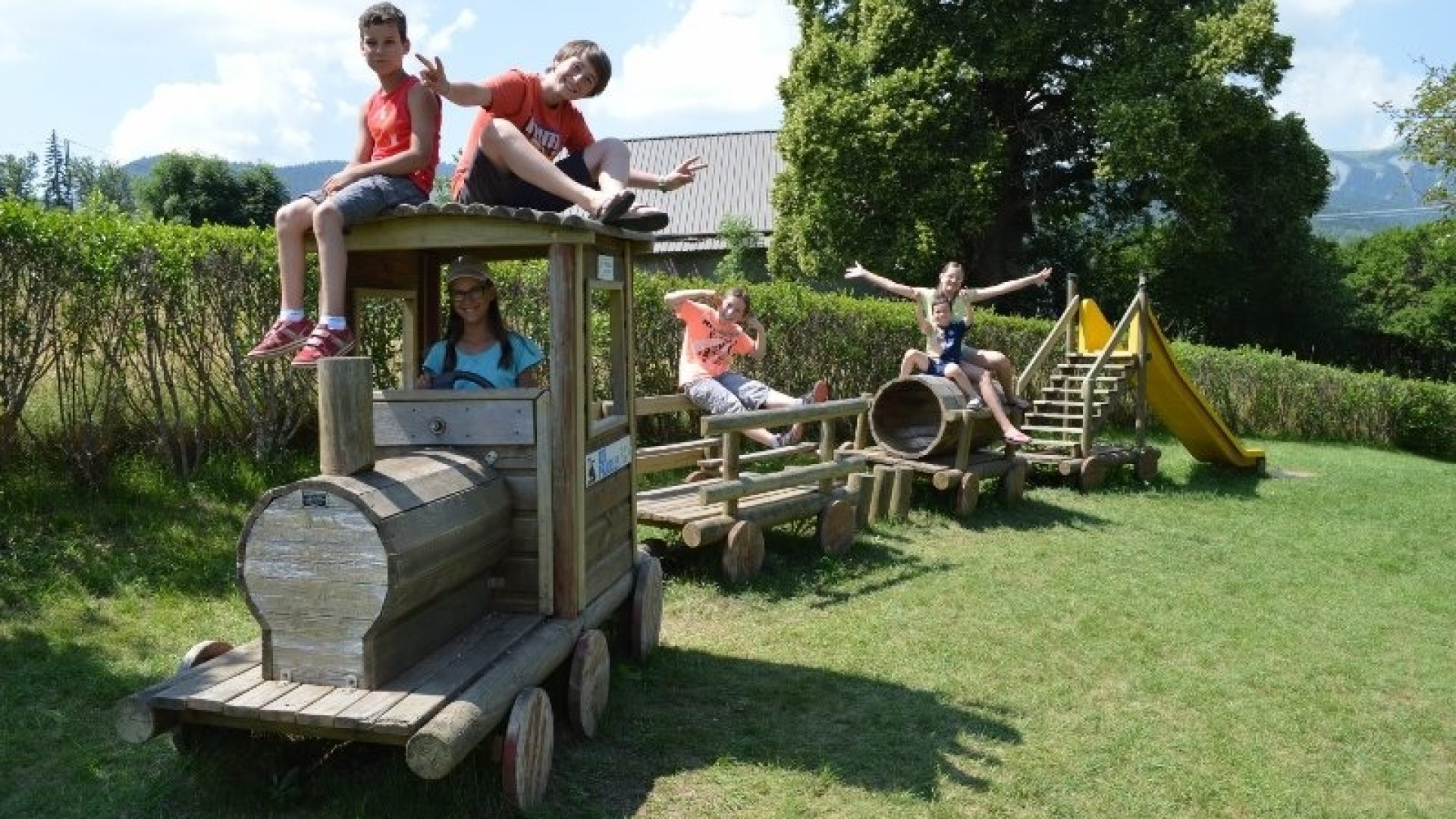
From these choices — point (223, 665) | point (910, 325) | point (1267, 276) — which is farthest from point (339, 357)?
point (1267, 276)

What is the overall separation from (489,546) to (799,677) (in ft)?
6.84

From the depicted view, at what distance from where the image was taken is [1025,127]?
2558 centimetres

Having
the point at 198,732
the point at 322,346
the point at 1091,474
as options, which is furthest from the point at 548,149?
the point at 1091,474

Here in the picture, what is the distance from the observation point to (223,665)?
3889mm

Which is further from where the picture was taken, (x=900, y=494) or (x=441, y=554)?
(x=900, y=494)

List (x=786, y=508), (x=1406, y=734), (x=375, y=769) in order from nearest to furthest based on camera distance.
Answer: (x=375, y=769), (x=1406, y=734), (x=786, y=508)

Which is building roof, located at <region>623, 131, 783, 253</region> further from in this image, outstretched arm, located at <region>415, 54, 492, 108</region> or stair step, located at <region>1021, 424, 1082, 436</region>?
outstretched arm, located at <region>415, 54, 492, 108</region>

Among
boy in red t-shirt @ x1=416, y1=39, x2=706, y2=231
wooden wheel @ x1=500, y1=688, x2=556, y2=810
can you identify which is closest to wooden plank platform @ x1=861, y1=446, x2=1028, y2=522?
boy in red t-shirt @ x1=416, y1=39, x2=706, y2=231

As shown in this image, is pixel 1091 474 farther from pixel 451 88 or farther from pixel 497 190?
pixel 451 88

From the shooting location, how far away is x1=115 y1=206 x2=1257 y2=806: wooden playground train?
3.58 m

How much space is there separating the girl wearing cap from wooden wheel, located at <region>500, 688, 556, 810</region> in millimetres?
1547

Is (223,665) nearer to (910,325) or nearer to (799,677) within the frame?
(799,677)

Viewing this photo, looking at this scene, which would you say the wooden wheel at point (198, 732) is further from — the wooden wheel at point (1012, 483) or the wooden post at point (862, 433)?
the wooden wheel at point (1012, 483)

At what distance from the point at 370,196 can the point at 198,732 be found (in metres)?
2.10
